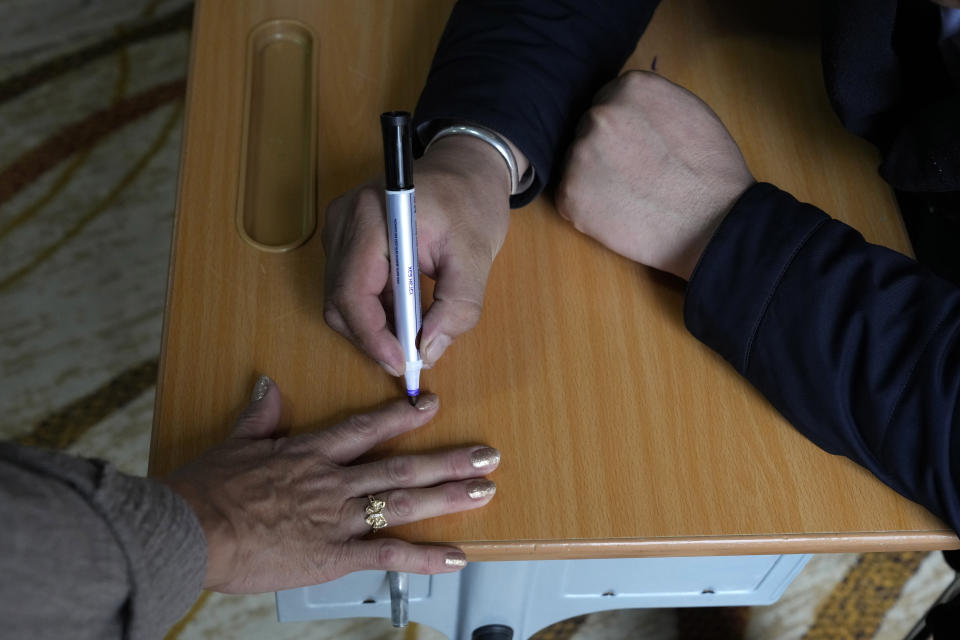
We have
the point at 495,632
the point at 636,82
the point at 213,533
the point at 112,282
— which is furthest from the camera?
the point at 112,282

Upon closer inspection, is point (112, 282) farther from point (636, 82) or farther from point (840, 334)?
point (840, 334)

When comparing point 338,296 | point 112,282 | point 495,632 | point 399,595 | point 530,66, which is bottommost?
point 112,282

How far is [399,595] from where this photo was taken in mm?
828

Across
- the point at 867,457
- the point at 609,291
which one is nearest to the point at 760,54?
the point at 609,291

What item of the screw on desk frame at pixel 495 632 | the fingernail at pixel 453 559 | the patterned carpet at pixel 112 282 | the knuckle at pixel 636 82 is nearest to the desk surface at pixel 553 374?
the fingernail at pixel 453 559

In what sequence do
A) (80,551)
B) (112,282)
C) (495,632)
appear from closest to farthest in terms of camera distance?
(80,551)
(495,632)
(112,282)

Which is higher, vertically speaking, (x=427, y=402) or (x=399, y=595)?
(x=427, y=402)

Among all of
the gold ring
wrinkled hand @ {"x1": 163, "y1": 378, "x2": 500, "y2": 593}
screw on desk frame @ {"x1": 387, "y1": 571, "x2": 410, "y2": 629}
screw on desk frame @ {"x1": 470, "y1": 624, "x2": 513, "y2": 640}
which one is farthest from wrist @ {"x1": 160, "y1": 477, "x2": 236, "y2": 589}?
screw on desk frame @ {"x1": 470, "y1": 624, "x2": 513, "y2": 640}

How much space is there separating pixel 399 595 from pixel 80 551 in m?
0.44

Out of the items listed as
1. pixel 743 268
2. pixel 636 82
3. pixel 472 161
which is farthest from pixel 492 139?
pixel 743 268

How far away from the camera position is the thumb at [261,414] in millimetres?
651

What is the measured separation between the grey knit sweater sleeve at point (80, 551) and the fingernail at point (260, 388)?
167 millimetres

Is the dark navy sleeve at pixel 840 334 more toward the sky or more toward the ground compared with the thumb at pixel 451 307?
more toward the sky

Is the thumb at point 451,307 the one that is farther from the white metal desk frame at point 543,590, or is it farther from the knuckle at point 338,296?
the white metal desk frame at point 543,590
